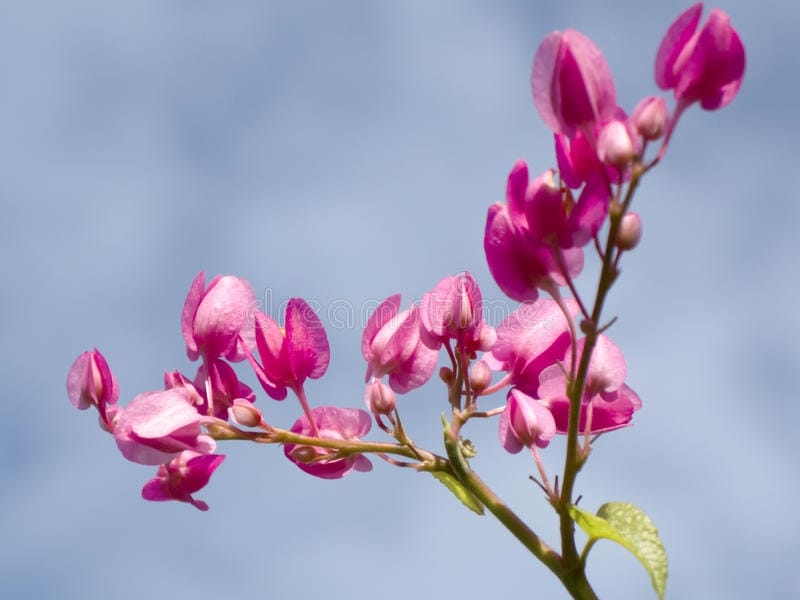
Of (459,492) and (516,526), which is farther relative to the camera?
(459,492)

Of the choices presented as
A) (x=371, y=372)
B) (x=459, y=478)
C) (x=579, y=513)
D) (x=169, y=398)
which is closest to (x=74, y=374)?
(x=169, y=398)

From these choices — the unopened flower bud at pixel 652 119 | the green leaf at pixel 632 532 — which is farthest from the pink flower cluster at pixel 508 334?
the green leaf at pixel 632 532

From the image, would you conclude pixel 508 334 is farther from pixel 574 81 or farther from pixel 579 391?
pixel 574 81

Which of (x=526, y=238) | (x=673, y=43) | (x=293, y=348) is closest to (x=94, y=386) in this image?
(x=293, y=348)

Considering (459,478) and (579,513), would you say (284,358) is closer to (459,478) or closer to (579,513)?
(459,478)

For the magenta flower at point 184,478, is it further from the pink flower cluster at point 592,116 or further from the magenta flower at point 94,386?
the pink flower cluster at point 592,116
